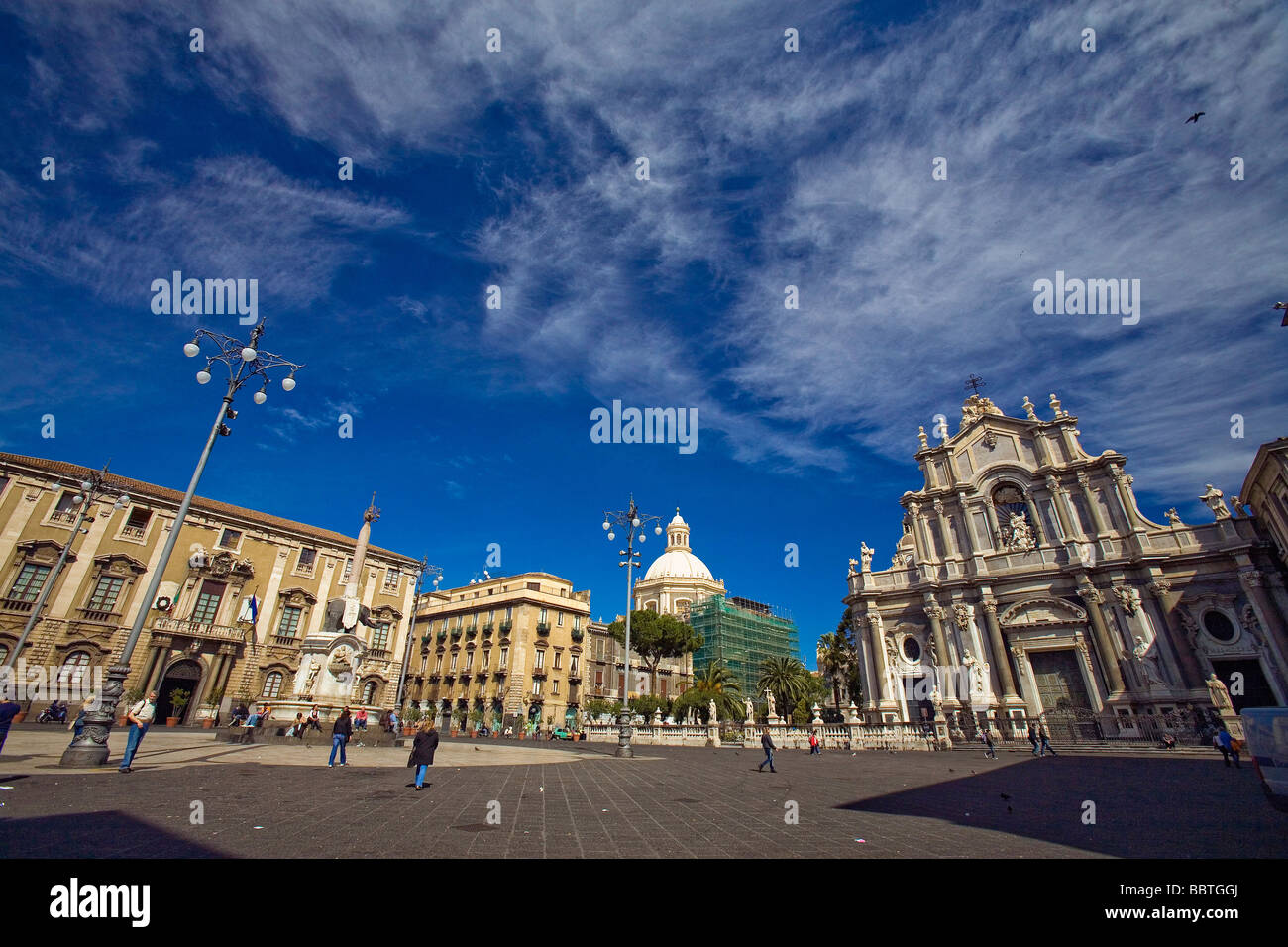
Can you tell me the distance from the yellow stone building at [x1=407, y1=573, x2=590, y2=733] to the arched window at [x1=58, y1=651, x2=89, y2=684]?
21019 mm

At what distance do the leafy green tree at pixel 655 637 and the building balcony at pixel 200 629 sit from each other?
29.0 meters

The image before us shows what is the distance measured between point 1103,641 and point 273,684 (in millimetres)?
49115

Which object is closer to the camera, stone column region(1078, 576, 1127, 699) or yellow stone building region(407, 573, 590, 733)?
stone column region(1078, 576, 1127, 699)

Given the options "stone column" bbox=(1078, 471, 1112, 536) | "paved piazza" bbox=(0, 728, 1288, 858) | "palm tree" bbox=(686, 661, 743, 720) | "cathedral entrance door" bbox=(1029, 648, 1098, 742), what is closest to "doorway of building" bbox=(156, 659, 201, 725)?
"paved piazza" bbox=(0, 728, 1288, 858)

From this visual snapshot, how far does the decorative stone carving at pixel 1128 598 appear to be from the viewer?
1187 inches

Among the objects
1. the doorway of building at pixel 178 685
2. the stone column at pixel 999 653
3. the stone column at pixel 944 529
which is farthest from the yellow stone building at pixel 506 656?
the stone column at pixel 944 529

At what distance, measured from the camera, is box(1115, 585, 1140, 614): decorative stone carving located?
3016 centimetres

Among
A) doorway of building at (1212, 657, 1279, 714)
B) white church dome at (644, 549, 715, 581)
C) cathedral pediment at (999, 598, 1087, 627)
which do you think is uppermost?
white church dome at (644, 549, 715, 581)

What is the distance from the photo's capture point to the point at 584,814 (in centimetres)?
736

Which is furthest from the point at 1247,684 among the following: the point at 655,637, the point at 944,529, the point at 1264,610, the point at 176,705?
the point at 176,705

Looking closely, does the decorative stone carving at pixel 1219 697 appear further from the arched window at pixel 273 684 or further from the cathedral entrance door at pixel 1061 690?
the arched window at pixel 273 684

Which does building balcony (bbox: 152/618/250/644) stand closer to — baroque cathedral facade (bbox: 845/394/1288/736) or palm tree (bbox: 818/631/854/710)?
baroque cathedral facade (bbox: 845/394/1288/736)

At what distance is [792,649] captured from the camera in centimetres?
7775
